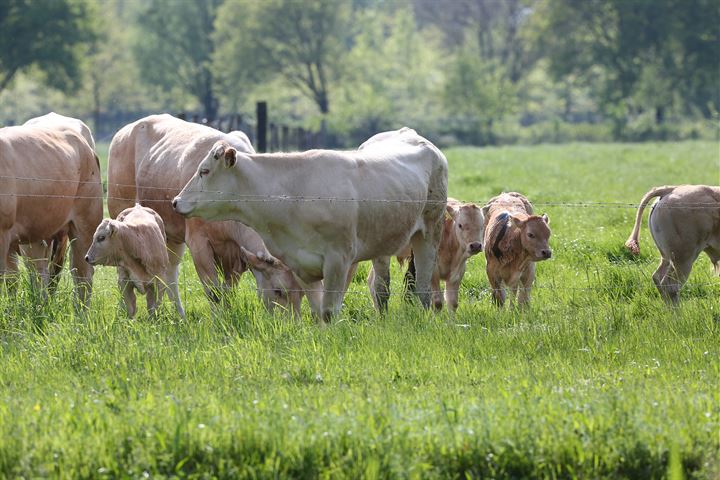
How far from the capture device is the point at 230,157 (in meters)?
9.55

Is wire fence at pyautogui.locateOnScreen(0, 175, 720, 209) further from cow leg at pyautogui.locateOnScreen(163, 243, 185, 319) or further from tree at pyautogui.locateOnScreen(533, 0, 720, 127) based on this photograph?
tree at pyautogui.locateOnScreen(533, 0, 720, 127)

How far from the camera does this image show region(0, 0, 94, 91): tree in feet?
203

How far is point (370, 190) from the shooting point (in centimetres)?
1012

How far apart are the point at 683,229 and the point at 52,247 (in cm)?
624

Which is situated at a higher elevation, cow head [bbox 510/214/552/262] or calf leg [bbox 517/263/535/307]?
cow head [bbox 510/214/552/262]

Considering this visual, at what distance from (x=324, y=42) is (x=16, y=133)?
73.3 metres

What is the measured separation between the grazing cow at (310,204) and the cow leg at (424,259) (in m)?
0.75

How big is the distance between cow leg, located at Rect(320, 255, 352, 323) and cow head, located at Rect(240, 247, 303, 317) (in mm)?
475

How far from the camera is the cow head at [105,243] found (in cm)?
1022

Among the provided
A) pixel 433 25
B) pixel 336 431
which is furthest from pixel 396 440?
pixel 433 25

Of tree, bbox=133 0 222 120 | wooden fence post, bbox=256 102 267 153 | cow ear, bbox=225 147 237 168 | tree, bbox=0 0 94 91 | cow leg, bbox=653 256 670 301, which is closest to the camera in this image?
cow ear, bbox=225 147 237 168

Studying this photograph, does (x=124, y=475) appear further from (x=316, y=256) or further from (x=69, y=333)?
(x=316, y=256)

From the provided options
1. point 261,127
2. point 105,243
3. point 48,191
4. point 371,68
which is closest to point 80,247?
point 48,191

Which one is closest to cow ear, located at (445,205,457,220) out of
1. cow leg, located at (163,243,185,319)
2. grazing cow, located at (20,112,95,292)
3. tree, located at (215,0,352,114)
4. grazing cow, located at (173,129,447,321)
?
grazing cow, located at (173,129,447,321)
